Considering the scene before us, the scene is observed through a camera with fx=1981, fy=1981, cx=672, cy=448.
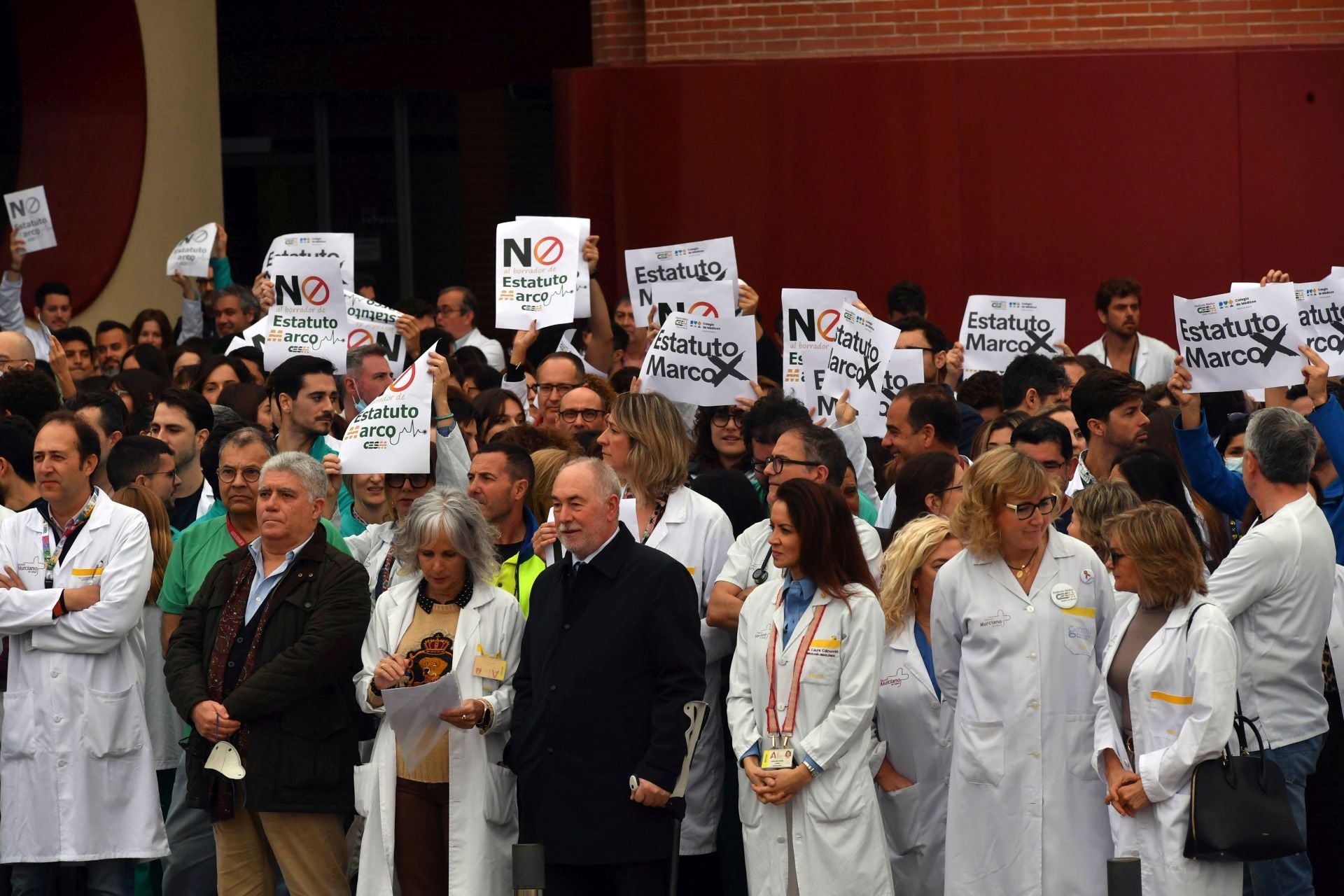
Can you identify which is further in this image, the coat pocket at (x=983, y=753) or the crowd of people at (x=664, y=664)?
the coat pocket at (x=983, y=753)

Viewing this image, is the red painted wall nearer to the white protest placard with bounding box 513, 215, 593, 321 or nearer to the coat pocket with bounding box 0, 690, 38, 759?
the white protest placard with bounding box 513, 215, 593, 321

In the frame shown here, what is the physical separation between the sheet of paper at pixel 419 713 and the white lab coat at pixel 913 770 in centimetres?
158

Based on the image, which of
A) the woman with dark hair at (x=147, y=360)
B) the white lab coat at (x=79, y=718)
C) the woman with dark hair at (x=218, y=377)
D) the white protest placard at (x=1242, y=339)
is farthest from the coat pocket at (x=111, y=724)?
the woman with dark hair at (x=147, y=360)

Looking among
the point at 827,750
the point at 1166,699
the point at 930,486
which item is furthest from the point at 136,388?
the point at 1166,699

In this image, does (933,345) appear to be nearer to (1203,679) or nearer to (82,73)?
(1203,679)

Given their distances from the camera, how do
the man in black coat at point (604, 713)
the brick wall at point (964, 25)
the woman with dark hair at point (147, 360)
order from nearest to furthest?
the man in black coat at point (604, 713) < the woman with dark hair at point (147, 360) < the brick wall at point (964, 25)

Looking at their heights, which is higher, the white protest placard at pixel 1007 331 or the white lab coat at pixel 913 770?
the white protest placard at pixel 1007 331

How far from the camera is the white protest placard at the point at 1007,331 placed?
1191 cm

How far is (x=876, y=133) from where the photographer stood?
1553cm

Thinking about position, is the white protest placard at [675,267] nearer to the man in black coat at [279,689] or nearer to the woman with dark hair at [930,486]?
the woman with dark hair at [930,486]

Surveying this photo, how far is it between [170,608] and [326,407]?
1.78 m

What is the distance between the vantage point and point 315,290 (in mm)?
11594

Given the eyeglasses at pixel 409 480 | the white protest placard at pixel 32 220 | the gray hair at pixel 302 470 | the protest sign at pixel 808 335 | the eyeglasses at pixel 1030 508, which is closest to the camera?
the eyeglasses at pixel 1030 508

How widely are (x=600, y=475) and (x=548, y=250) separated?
14.8 feet
